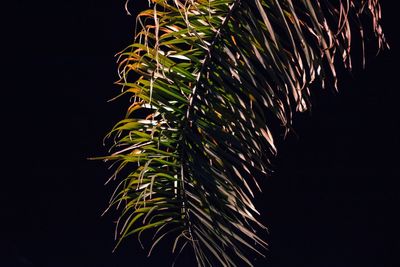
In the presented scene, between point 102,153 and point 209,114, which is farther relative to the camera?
point 102,153

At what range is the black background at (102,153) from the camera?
378 centimetres

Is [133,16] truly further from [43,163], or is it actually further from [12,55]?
[43,163]

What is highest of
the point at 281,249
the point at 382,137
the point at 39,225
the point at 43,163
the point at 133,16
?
the point at 133,16

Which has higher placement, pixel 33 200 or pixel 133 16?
pixel 133 16

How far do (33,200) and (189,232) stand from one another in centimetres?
265

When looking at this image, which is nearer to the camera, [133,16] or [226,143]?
[226,143]

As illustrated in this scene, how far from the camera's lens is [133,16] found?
12.1 feet

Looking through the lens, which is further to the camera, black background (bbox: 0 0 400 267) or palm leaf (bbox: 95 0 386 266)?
black background (bbox: 0 0 400 267)

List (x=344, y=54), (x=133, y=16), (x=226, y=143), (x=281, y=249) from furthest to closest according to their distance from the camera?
1. (x=281, y=249)
2. (x=133, y=16)
3. (x=226, y=143)
4. (x=344, y=54)

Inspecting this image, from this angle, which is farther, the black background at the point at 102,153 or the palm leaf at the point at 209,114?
the black background at the point at 102,153

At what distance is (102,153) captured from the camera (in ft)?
12.7

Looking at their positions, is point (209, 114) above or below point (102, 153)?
below

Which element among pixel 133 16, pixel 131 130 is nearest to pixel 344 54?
pixel 131 130

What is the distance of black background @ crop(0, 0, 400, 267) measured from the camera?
3781 millimetres
